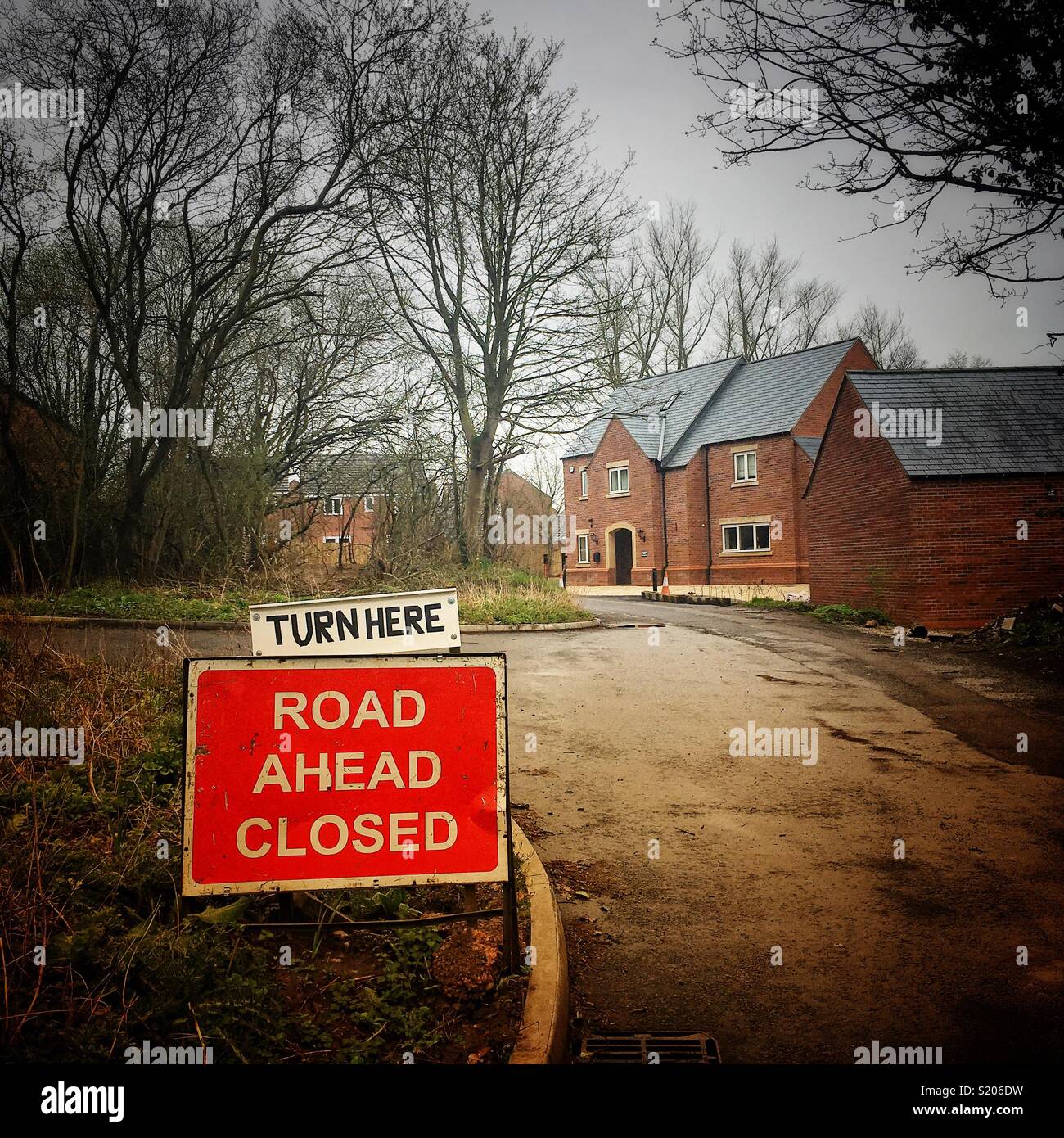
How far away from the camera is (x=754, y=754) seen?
7.30 meters

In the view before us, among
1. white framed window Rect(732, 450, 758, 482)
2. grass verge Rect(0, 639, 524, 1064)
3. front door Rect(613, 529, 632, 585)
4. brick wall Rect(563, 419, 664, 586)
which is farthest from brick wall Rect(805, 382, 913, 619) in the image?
grass verge Rect(0, 639, 524, 1064)

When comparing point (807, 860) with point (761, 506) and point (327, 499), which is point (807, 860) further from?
point (761, 506)

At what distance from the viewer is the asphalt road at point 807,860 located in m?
3.16

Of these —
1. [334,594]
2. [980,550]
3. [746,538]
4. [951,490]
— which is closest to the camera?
[334,594]

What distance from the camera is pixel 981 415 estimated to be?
19781mm

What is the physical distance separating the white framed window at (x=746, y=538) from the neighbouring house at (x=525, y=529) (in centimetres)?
810

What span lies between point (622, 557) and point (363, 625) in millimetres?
36430

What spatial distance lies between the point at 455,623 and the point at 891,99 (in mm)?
7930

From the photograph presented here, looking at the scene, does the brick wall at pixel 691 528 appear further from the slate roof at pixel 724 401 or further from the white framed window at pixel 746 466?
the white framed window at pixel 746 466

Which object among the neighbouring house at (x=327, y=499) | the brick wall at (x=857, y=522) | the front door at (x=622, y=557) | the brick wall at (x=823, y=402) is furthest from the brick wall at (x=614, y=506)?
the neighbouring house at (x=327, y=499)

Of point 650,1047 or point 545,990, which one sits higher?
point 545,990

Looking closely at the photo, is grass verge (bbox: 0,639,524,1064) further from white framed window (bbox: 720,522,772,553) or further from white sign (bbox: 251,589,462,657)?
white framed window (bbox: 720,522,772,553)

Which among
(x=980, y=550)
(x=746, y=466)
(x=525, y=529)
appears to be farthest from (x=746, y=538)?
(x=980, y=550)
